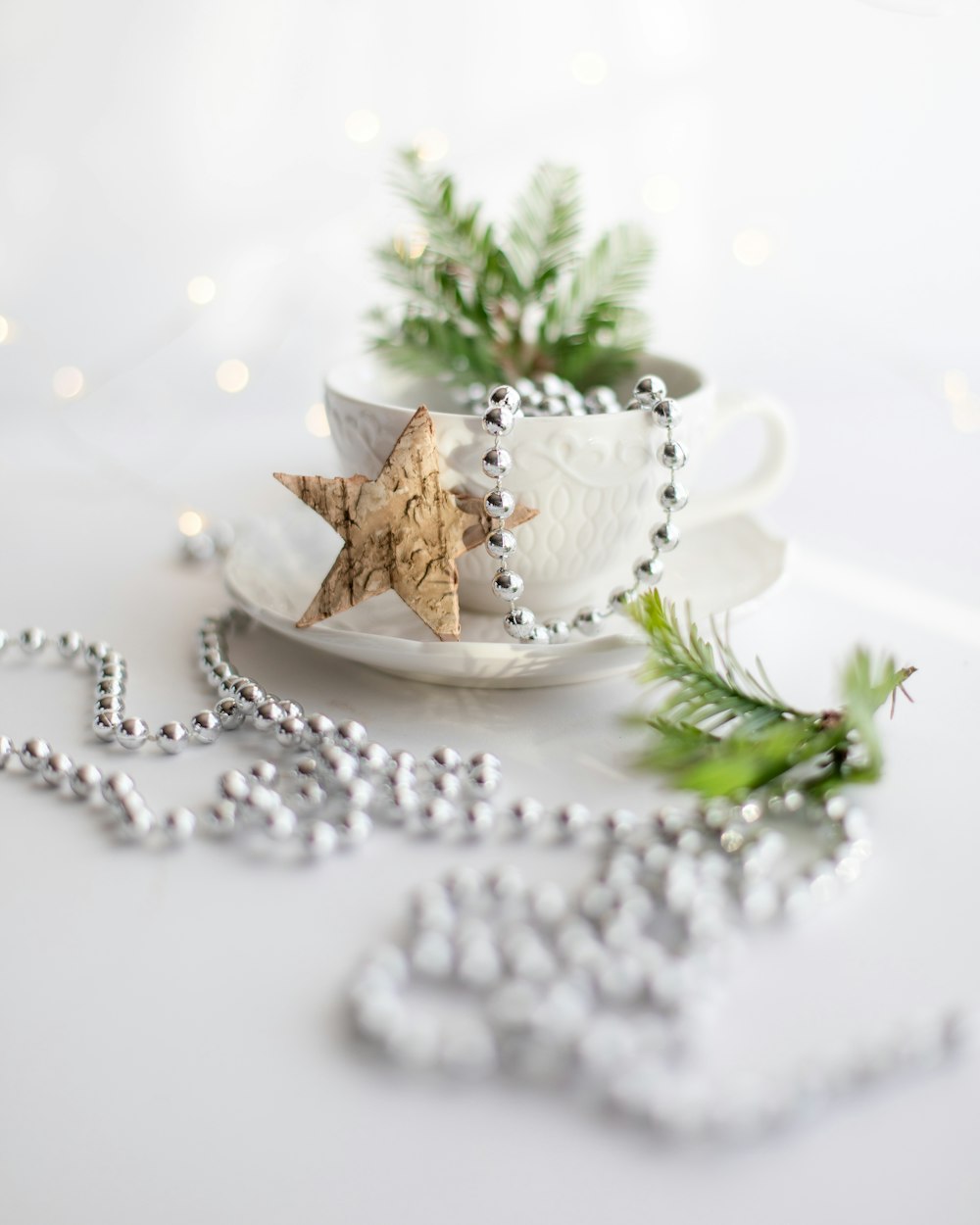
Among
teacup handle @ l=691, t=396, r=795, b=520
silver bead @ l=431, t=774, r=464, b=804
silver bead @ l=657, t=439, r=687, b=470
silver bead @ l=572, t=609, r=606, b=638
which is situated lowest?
silver bead @ l=431, t=774, r=464, b=804

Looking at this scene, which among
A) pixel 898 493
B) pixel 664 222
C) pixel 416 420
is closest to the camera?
pixel 416 420

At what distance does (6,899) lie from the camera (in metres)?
0.51

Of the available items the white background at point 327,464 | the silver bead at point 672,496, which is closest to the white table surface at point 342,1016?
the white background at point 327,464

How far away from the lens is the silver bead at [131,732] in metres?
0.62

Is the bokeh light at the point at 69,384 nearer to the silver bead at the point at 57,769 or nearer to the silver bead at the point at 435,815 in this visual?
the silver bead at the point at 57,769

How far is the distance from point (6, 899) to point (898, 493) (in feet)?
2.70

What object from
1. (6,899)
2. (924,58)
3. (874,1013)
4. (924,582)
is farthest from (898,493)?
(6,899)

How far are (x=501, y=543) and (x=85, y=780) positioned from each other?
24cm

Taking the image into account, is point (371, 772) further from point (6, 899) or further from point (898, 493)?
point (898, 493)

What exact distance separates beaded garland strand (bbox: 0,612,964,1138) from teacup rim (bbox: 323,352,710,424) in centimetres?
18

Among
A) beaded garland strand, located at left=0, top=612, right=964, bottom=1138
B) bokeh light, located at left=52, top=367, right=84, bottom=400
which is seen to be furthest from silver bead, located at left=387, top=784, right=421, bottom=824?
bokeh light, located at left=52, top=367, right=84, bottom=400

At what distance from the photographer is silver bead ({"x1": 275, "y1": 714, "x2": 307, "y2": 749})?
2.01 feet

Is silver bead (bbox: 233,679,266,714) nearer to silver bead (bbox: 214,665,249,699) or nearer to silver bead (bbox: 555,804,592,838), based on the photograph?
silver bead (bbox: 214,665,249,699)

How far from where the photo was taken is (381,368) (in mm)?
830
